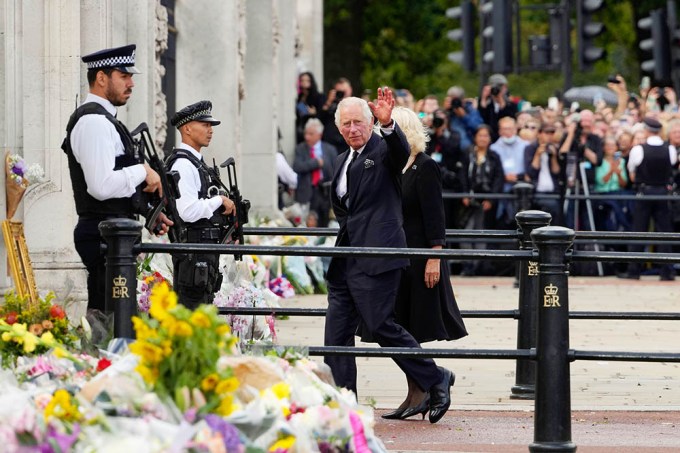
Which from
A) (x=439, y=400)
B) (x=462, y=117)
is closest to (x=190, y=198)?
(x=439, y=400)

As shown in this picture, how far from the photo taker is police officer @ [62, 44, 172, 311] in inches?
344

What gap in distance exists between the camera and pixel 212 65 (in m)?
18.2

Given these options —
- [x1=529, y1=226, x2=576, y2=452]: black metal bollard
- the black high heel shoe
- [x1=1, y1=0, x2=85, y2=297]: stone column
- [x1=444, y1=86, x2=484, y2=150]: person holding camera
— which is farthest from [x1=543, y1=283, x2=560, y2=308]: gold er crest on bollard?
[x1=444, y1=86, x2=484, y2=150]: person holding camera

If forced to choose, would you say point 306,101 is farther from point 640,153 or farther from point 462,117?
point 640,153

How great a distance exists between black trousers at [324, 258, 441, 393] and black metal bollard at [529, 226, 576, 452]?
1.66m

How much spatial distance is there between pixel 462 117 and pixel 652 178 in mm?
2744

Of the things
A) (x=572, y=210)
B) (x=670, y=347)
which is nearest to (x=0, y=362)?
(x=670, y=347)

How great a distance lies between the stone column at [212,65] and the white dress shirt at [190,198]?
7.70 meters

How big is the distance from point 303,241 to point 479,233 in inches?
307

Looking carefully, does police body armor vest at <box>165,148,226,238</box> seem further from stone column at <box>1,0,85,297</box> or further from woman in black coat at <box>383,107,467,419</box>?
stone column at <box>1,0,85,297</box>

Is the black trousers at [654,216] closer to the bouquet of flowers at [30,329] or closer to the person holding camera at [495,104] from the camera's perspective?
the person holding camera at [495,104]

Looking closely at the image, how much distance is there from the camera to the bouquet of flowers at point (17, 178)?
35.4 feet

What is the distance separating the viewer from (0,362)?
21.2ft

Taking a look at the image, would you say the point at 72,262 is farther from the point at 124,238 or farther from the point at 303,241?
the point at 303,241
